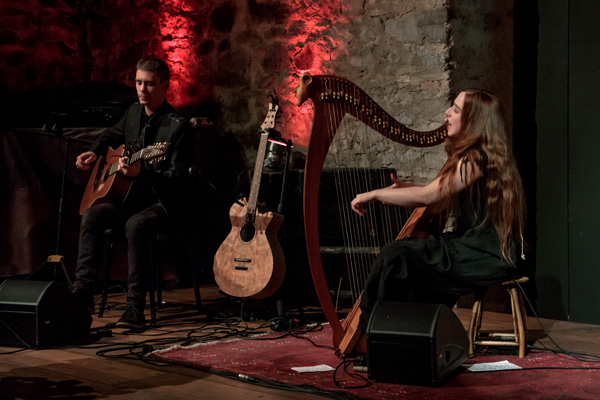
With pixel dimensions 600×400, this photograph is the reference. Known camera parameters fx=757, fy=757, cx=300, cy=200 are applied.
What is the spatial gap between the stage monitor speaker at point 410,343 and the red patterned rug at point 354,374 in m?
0.08

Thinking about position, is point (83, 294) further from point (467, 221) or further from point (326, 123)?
point (467, 221)

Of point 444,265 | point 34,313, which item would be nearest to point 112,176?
point 34,313

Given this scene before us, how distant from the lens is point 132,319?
160 inches

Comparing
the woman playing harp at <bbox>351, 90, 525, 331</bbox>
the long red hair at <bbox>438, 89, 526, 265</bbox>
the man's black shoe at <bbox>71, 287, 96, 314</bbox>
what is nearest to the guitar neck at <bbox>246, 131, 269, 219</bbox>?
the man's black shoe at <bbox>71, 287, 96, 314</bbox>

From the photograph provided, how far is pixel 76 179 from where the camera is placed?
5.16m

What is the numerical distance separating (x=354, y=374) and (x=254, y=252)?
1216 millimetres

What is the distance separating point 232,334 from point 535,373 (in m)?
1.57

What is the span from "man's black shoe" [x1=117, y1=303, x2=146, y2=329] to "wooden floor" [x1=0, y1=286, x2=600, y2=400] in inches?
1.8

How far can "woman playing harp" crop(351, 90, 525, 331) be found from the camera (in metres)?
3.11

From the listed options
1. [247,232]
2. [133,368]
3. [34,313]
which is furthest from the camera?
[247,232]

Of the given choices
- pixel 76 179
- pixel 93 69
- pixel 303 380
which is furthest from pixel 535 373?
pixel 93 69

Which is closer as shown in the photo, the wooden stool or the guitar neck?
the wooden stool

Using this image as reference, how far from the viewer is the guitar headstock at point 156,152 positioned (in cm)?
409

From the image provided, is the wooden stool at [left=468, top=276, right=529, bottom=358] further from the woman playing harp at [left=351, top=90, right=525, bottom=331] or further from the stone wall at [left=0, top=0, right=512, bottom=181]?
the stone wall at [left=0, top=0, right=512, bottom=181]
